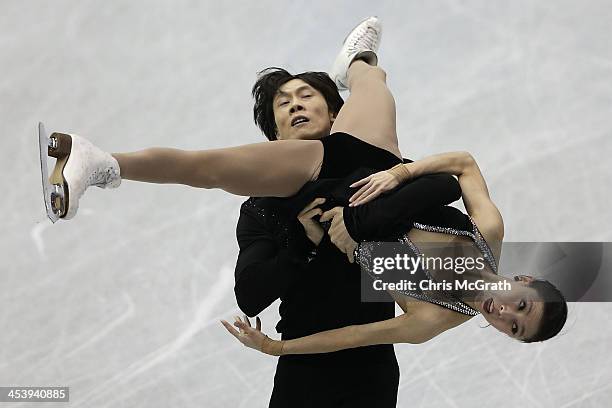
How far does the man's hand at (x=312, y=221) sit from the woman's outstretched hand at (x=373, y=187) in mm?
116

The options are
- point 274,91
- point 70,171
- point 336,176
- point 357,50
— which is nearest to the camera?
point 70,171

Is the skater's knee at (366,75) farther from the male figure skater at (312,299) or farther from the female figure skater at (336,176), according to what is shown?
the male figure skater at (312,299)

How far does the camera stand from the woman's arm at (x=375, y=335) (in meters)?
2.23

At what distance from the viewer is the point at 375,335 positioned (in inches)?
87.9

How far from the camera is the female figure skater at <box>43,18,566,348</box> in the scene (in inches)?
79.0

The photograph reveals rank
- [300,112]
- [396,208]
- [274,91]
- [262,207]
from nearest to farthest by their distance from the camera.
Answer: [396,208]
[262,207]
[300,112]
[274,91]

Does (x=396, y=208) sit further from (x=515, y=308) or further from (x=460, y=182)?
(x=515, y=308)

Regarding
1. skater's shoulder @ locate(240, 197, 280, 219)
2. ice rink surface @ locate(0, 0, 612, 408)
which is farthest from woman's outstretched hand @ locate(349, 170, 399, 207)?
ice rink surface @ locate(0, 0, 612, 408)

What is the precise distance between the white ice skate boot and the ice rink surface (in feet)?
2.16

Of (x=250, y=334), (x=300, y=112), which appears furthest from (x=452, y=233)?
(x=300, y=112)

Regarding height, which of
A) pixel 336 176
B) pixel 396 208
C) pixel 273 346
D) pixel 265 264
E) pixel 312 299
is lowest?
pixel 273 346

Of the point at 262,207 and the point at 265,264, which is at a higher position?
the point at 262,207

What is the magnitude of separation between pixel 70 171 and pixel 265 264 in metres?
0.63

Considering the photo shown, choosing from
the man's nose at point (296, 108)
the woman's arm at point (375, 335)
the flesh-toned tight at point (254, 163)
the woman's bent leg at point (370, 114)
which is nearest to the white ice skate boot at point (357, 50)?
the woman's bent leg at point (370, 114)
